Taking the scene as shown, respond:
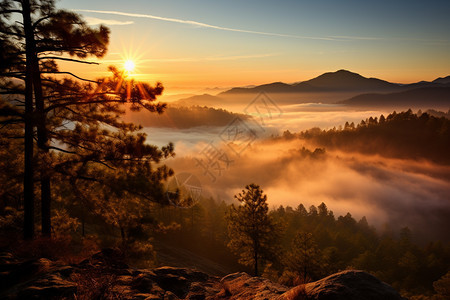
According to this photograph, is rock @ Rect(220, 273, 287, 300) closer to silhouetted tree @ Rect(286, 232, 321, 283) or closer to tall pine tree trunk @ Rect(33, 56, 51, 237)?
tall pine tree trunk @ Rect(33, 56, 51, 237)

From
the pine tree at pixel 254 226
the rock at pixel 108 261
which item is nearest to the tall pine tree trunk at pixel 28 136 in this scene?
the rock at pixel 108 261

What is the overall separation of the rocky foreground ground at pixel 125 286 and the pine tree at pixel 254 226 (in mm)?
13740

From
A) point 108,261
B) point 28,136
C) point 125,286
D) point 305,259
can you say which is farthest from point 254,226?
point 28,136

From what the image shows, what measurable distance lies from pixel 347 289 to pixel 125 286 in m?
6.80

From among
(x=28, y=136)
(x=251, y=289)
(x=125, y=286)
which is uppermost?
(x=28, y=136)

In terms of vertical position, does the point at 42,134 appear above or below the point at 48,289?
above

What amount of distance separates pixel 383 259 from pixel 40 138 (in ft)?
233

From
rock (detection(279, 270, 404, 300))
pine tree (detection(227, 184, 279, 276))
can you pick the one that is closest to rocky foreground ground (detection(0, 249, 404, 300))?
rock (detection(279, 270, 404, 300))

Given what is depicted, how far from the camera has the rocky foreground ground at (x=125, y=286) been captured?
6309 mm

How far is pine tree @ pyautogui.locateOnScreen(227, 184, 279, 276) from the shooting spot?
23906mm

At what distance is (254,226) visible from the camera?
23.9m

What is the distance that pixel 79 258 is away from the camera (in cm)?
963

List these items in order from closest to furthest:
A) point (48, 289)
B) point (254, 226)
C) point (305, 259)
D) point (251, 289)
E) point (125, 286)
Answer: point (48, 289) < point (125, 286) < point (251, 289) < point (254, 226) < point (305, 259)

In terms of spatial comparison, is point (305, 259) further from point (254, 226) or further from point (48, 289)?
point (48, 289)
